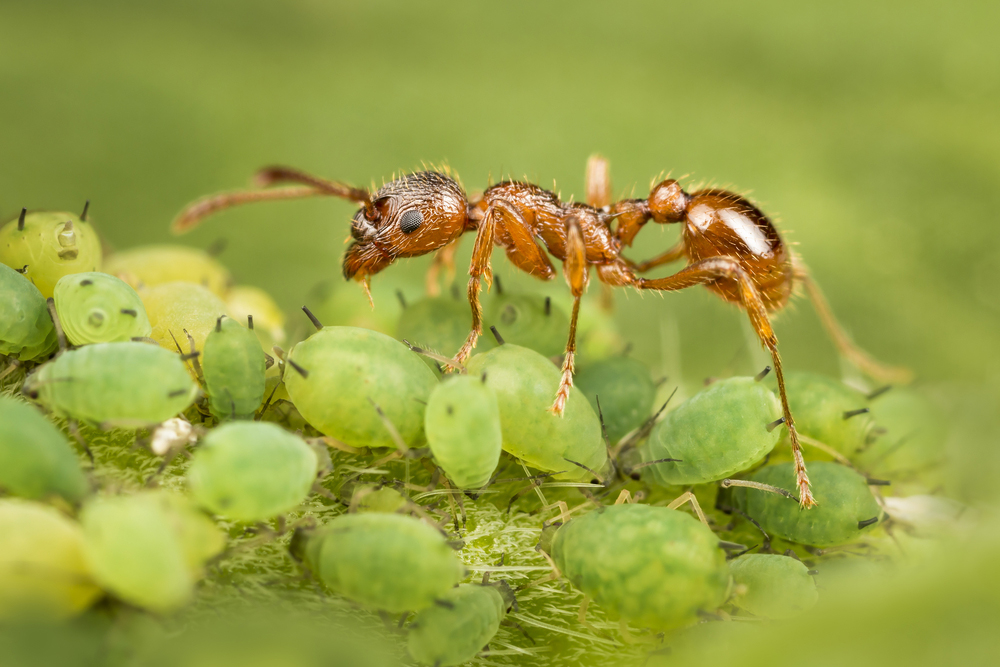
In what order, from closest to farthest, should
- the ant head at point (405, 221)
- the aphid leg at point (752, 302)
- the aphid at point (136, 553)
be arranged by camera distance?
the aphid at point (136, 553)
the aphid leg at point (752, 302)
the ant head at point (405, 221)

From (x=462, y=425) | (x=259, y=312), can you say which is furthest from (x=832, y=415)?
(x=259, y=312)

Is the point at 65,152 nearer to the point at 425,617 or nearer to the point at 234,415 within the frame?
the point at 234,415

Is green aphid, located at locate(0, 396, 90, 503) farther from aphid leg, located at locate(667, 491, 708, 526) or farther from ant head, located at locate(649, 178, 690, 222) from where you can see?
ant head, located at locate(649, 178, 690, 222)

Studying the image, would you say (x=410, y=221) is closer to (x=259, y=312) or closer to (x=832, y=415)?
(x=259, y=312)

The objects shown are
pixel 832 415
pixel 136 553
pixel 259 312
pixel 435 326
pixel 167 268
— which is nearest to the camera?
pixel 136 553

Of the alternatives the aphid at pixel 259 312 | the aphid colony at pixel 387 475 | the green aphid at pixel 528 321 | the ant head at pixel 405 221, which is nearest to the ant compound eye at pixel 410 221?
the ant head at pixel 405 221

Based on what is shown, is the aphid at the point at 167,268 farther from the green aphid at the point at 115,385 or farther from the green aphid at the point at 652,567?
the green aphid at the point at 652,567

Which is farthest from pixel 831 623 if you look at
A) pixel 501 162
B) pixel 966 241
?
pixel 501 162
